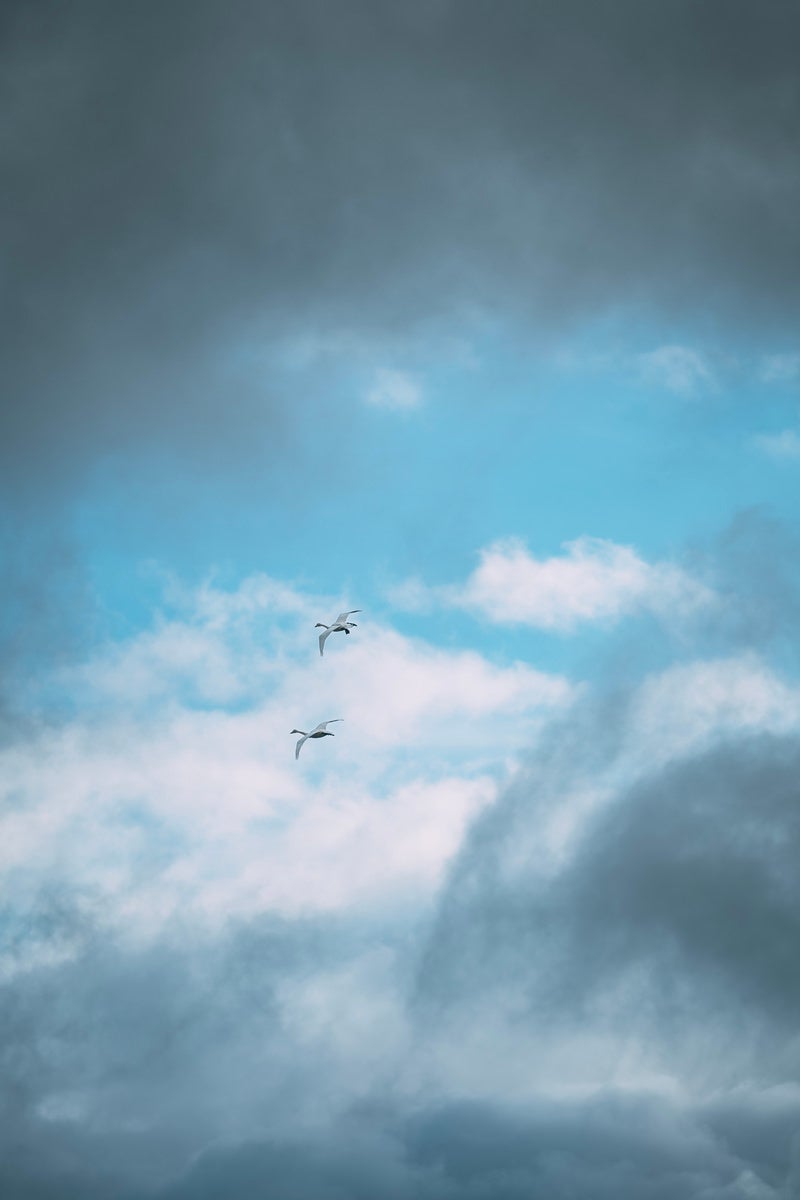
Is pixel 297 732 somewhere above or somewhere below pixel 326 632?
below

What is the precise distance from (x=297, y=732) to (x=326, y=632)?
3182cm

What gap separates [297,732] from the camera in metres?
198

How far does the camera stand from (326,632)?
18550 cm

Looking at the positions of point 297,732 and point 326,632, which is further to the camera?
point 297,732
